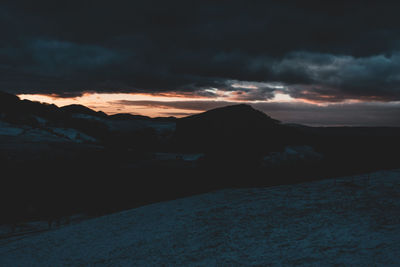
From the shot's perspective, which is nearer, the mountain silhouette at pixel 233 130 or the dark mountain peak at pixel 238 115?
the mountain silhouette at pixel 233 130

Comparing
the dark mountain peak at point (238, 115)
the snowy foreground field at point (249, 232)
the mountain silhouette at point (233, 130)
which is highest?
the dark mountain peak at point (238, 115)

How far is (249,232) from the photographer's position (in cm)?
292

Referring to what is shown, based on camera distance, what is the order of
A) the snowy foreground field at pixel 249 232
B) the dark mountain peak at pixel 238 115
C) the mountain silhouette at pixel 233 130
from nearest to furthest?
the snowy foreground field at pixel 249 232 → the mountain silhouette at pixel 233 130 → the dark mountain peak at pixel 238 115

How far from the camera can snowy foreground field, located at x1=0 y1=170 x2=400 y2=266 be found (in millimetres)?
2367

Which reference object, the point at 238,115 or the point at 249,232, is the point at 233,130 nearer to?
the point at 238,115

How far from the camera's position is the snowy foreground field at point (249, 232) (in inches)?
93.2

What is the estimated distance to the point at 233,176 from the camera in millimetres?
5219

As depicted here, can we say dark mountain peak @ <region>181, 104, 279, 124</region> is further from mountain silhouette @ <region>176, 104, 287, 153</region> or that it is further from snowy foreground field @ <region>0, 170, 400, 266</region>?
snowy foreground field @ <region>0, 170, 400, 266</region>

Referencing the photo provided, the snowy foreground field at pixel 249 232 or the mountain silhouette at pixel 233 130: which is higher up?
the mountain silhouette at pixel 233 130

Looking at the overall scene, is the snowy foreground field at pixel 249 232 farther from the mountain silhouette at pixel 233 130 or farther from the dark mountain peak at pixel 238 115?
the dark mountain peak at pixel 238 115

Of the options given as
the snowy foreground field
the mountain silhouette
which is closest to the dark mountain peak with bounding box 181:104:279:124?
the mountain silhouette

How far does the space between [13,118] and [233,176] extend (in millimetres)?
14404

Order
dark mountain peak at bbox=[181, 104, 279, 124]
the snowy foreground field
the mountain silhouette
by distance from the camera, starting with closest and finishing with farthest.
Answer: the snowy foreground field < the mountain silhouette < dark mountain peak at bbox=[181, 104, 279, 124]

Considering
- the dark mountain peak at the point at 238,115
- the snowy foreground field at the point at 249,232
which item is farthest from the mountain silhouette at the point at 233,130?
the snowy foreground field at the point at 249,232
